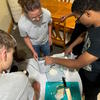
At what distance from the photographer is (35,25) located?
5.67ft

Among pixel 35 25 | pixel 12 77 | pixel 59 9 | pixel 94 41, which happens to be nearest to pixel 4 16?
pixel 59 9

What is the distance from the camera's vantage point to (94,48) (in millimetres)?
1239

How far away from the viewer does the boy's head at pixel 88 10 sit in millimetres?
1178

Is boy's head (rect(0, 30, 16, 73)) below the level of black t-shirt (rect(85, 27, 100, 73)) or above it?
above

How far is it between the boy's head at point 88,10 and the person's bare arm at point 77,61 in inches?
8.2

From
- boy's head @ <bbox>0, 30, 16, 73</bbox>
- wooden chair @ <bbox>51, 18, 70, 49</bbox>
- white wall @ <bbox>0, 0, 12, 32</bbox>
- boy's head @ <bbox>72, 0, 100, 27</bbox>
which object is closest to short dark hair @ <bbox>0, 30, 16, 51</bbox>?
boy's head @ <bbox>0, 30, 16, 73</bbox>

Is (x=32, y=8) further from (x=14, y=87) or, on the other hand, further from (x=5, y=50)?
(x=14, y=87)

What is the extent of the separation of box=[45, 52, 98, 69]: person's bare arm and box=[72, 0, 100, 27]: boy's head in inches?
8.2

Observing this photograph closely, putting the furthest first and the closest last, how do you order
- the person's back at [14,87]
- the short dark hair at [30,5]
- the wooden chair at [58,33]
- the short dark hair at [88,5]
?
the wooden chair at [58,33]
the short dark hair at [30,5]
the short dark hair at [88,5]
the person's back at [14,87]

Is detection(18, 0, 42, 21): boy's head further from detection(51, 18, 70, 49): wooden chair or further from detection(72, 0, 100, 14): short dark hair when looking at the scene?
detection(51, 18, 70, 49): wooden chair

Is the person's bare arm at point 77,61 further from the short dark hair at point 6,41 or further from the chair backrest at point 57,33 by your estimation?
the chair backrest at point 57,33

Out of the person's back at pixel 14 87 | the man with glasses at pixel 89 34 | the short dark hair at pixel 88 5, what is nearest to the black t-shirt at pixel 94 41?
the man with glasses at pixel 89 34

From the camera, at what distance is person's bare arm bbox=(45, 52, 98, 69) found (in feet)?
4.18

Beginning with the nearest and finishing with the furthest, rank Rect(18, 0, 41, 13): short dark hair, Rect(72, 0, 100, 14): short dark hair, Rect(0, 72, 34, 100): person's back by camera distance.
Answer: Rect(0, 72, 34, 100): person's back, Rect(72, 0, 100, 14): short dark hair, Rect(18, 0, 41, 13): short dark hair
